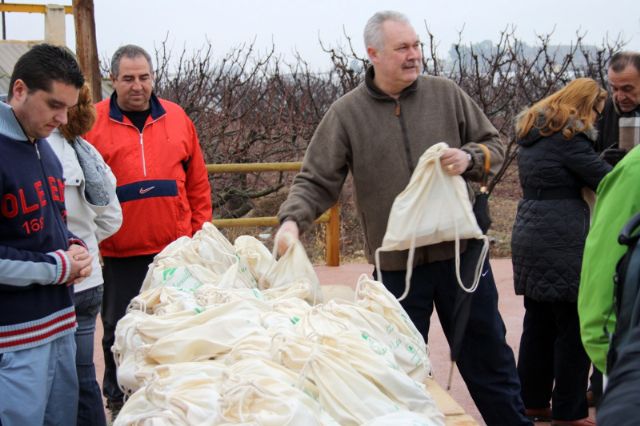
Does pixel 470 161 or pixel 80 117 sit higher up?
pixel 80 117

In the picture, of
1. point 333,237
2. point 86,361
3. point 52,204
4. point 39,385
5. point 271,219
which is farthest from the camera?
point 333,237

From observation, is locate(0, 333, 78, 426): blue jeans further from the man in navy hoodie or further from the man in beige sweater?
the man in beige sweater

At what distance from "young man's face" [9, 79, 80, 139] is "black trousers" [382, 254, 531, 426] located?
1706 mm

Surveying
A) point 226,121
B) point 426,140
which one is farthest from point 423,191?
point 226,121

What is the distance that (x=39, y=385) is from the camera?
300 cm

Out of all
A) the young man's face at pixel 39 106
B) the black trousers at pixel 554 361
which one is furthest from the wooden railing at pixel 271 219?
the young man's face at pixel 39 106

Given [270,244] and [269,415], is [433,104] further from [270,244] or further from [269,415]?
[270,244]

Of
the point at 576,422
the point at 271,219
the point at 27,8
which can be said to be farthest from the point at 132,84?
the point at 27,8

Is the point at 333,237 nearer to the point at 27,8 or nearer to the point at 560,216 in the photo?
the point at 560,216

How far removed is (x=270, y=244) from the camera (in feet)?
36.9

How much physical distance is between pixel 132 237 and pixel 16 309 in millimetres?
1586

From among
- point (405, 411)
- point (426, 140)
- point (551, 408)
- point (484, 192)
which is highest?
point (426, 140)

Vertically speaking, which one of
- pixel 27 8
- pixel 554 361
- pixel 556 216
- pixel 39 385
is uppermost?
A: pixel 27 8

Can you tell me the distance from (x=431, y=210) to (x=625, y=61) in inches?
76.4
